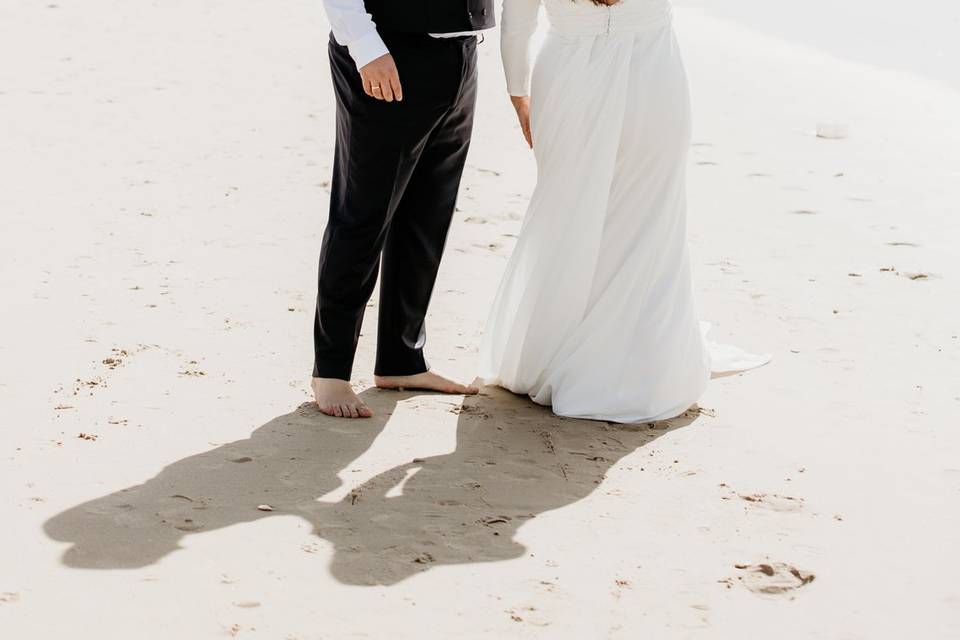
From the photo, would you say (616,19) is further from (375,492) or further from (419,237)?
(375,492)

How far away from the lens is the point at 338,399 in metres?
4.07

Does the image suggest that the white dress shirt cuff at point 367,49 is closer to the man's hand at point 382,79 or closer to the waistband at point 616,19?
the man's hand at point 382,79

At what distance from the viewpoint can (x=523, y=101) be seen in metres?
4.16

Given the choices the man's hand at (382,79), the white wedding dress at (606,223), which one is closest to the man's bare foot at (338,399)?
the white wedding dress at (606,223)

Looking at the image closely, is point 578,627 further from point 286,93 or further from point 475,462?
point 286,93

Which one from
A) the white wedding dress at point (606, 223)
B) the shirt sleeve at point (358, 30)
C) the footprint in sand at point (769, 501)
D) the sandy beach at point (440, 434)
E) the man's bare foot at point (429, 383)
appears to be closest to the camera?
the sandy beach at point (440, 434)

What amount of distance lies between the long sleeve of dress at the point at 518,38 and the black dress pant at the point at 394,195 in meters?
0.13

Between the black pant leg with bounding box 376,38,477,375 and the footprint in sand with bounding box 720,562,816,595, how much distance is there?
60.5 inches

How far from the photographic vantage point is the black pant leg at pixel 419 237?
407cm

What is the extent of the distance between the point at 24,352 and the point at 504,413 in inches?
62.5

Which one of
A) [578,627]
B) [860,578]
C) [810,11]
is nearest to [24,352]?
[578,627]

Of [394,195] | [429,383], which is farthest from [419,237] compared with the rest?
[429,383]

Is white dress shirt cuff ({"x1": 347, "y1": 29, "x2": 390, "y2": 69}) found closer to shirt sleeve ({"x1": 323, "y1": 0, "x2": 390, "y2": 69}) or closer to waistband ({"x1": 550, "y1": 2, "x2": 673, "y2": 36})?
shirt sleeve ({"x1": 323, "y1": 0, "x2": 390, "y2": 69})

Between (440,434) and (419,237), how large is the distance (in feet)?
2.14
